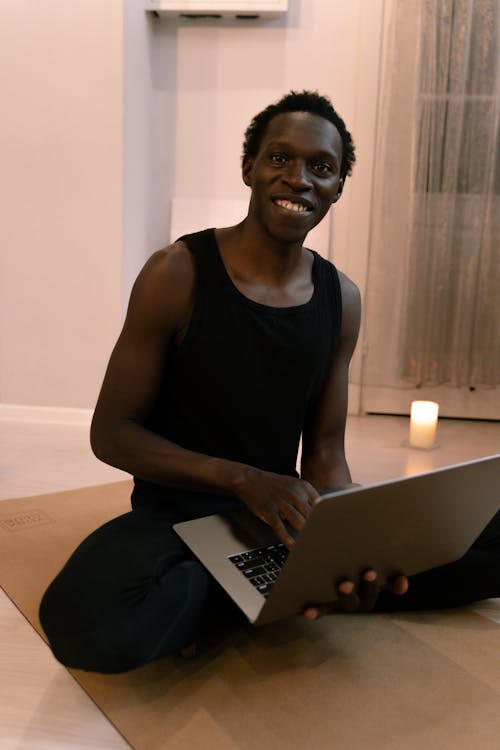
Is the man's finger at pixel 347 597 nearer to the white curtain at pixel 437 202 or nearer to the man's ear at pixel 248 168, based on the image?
the man's ear at pixel 248 168

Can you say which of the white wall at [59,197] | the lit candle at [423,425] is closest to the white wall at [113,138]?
the white wall at [59,197]

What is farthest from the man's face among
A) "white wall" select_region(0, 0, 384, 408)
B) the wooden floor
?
"white wall" select_region(0, 0, 384, 408)

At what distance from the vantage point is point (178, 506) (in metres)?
1.27

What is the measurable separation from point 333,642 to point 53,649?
462 millimetres

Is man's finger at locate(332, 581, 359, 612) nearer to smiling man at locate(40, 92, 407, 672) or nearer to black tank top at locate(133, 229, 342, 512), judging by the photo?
smiling man at locate(40, 92, 407, 672)

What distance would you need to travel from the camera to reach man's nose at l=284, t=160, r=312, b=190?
1.22m

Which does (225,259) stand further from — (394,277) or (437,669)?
(394,277)

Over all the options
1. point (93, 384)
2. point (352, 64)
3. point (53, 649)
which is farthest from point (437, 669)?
point (352, 64)

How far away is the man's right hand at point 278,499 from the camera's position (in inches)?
42.3

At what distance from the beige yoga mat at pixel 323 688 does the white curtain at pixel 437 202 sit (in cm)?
153

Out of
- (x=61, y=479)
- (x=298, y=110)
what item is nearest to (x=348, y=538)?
(x=298, y=110)

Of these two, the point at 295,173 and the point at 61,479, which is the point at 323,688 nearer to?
the point at 295,173

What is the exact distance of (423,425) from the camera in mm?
2506

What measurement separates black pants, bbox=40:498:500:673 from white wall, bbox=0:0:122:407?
1.39 meters
